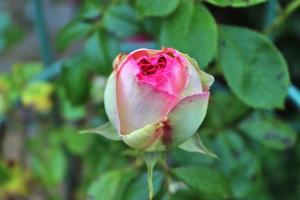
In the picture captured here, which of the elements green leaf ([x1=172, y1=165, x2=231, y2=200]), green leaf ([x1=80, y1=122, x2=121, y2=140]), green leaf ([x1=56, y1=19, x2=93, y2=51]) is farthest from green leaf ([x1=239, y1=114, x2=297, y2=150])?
green leaf ([x1=80, y1=122, x2=121, y2=140])

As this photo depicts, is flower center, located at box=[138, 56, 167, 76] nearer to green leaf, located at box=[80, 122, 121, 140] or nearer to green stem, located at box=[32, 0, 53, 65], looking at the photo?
green leaf, located at box=[80, 122, 121, 140]

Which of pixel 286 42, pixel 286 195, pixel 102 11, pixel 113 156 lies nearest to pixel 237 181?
pixel 113 156

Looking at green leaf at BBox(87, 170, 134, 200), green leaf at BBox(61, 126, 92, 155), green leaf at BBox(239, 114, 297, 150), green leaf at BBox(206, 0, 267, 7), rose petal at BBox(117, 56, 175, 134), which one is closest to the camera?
rose petal at BBox(117, 56, 175, 134)

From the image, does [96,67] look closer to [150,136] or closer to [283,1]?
[150,136]

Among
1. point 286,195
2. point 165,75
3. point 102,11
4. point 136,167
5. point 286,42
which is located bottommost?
point 286,195

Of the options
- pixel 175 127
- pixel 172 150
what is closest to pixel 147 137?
pixel 175 127

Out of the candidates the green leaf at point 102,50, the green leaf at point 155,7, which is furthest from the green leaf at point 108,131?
the green leaf at point 102,50

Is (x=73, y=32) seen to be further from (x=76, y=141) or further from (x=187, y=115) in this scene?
(x=187, y=115)
